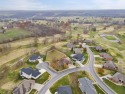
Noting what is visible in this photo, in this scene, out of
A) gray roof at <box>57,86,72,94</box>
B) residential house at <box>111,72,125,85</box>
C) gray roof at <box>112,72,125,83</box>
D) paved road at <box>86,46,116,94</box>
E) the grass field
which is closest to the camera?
gray roof at <box>57,86,72,94</box>

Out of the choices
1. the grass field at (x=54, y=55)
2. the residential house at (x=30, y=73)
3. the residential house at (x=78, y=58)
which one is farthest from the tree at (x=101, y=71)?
the residential house at (x=30, y=73)

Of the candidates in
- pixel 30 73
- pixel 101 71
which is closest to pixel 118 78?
pixel 101 71

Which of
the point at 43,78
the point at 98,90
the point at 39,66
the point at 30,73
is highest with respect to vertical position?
the point at 30,73

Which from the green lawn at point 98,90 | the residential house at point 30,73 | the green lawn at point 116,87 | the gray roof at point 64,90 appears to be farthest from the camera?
the residential house at point 30,73

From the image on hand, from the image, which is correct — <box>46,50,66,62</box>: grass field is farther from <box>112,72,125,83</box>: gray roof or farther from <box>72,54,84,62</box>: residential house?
<box>112,72,125,83</box>: gray roof

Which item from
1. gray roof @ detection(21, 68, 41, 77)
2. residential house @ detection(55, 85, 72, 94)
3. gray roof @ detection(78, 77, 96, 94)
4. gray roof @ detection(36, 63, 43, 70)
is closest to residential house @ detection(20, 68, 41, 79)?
gray roof @ detection(21, 68, 41, 77)

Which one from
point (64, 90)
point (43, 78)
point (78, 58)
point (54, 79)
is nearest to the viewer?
point (64, 90)

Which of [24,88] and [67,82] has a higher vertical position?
[24,88]

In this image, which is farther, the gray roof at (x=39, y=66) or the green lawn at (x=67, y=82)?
the gray roof at (x=39, y=66)

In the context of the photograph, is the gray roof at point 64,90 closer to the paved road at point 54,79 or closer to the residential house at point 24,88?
the paved road at point 54,79

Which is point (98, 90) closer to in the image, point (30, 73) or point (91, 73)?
point (91, 73)

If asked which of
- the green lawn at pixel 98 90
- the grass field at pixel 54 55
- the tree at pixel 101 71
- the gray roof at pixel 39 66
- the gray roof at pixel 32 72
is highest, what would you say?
the gray roof at pixel 32 72
